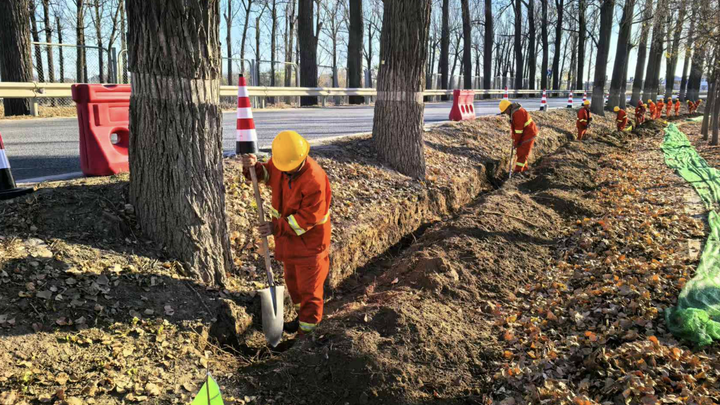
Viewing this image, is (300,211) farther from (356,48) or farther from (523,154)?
(356,48)

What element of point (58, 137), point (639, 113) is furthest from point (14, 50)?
point (639, 113)

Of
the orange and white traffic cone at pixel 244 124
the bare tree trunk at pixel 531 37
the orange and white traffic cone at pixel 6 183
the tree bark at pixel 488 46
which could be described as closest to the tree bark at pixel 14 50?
the orange and white traffic cone at pixel 6 183

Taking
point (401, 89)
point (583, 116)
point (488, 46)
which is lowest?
point (583, 116)

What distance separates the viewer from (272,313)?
4.09 metres

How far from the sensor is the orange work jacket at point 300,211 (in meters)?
4.03

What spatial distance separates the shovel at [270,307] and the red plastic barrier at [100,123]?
5.82ft

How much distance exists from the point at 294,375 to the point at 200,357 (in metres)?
0.71

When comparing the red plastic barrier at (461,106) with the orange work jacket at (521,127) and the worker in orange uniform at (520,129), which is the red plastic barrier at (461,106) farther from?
the orange work jacket at (521,127)

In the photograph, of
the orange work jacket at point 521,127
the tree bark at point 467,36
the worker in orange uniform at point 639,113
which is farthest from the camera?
the tree bark at point 467,36

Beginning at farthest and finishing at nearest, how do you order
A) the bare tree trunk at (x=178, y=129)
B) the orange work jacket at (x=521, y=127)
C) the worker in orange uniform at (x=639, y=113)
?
the worker in orange uniform at (x=639, y=113)
the orange work jacket at (x=521, y=127)
the bare tree trunk at (x=178, y=129)

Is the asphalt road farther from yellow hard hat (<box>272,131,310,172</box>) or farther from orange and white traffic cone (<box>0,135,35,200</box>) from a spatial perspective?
yellow hard hat (<box>272,131,310,172</box>)

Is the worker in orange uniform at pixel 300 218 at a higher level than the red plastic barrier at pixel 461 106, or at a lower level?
lower

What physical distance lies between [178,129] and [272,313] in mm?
1759

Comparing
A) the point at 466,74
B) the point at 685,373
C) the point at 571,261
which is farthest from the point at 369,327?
the point at 466,74
